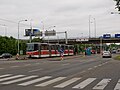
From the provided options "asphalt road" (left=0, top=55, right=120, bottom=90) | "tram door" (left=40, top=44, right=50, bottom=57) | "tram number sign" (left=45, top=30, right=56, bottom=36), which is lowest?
"asphalt road" (left=0, top=55, right=120, bottom=90)

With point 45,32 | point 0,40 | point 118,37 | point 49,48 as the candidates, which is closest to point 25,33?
point 45,32

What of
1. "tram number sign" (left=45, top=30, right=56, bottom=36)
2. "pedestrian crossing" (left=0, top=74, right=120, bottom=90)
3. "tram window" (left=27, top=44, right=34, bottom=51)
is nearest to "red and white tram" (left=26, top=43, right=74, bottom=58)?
"tram window" (left=27, top=44, right=34, bottom=51)

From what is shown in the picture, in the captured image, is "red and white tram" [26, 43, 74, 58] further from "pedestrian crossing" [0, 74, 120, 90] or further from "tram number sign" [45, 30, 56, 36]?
"pedestrian crossing" [0, 74, 120, 90]

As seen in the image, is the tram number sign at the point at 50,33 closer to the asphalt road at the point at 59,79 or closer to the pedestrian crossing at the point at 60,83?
the asphalt road at the point at 59,79

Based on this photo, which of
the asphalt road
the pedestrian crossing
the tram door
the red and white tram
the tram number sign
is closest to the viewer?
the asphalt road

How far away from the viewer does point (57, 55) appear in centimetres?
6788

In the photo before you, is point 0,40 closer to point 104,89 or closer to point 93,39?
point 93,39

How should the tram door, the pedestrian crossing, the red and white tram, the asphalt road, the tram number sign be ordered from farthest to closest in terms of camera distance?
the tram number sign, the tram door, the red and white tram, the pedestrian crossing, the asphalt road

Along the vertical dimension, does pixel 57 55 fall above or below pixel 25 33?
below

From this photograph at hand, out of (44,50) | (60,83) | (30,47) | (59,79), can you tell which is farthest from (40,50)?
(60,83)

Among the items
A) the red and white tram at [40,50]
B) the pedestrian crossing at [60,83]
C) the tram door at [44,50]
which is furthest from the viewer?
the tram door at [44,50]

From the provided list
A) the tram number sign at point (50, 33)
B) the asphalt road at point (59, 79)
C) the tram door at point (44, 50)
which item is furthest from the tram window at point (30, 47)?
the tram number sign at point (50, 33)

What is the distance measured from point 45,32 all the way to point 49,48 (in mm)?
36726

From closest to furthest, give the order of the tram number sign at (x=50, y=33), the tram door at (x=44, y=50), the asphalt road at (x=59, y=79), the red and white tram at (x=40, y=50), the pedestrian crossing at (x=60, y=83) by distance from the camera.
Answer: the asphalt road at (x=59, y=79)
the pedestrian crossing at (x=60, y=83)
the red and white tram at (x=40, y=50)
the tram door at (x=44, y=50)
the tram number sign at (x=50, y=33)
